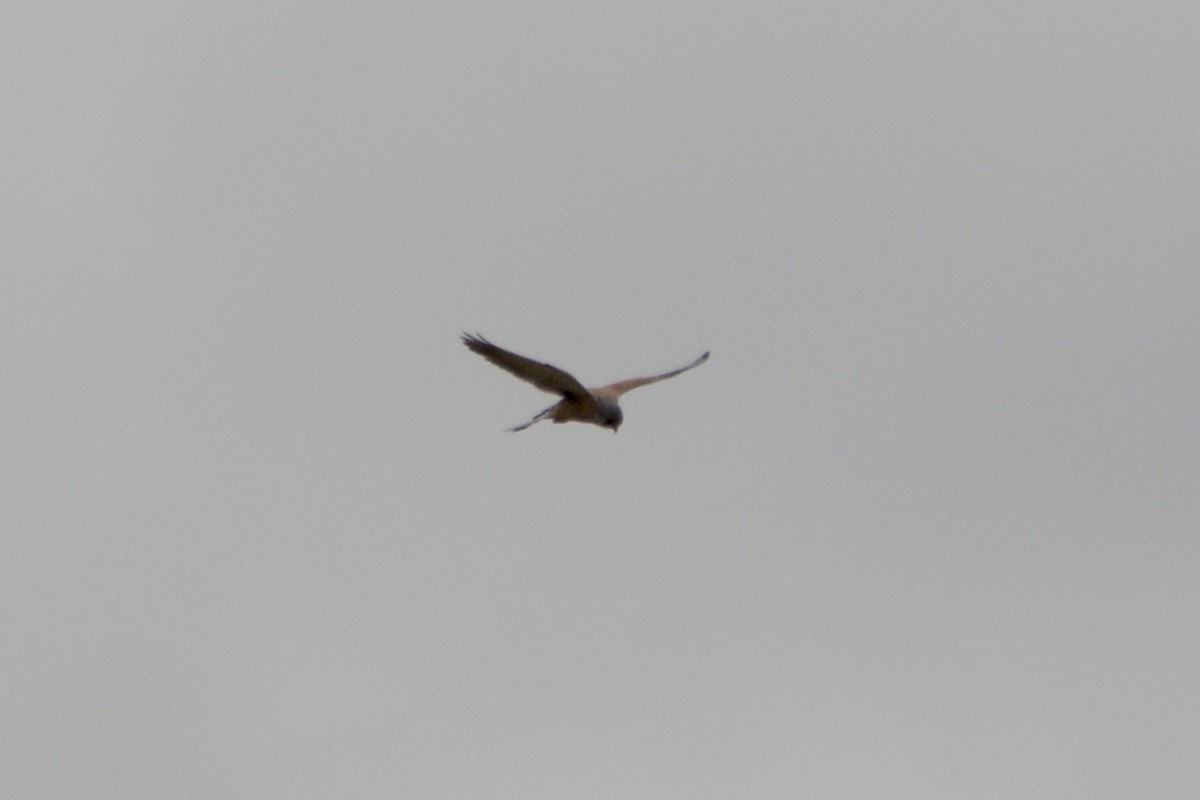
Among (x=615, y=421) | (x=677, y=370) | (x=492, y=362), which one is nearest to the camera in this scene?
(x=492, y=362)

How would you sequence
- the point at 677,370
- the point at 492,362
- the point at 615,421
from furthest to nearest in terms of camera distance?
the point at 677,370 < the point at 615,421 < the point at 492,362

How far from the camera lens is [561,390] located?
16250 mm

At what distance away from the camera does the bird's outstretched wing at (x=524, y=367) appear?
15.5 m

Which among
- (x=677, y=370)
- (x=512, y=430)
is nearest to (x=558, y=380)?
(x=512, y=430)

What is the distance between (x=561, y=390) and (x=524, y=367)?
0.68 meters

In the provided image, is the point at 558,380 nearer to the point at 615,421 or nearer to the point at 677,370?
the point at 615,421

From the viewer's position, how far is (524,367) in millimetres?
15664

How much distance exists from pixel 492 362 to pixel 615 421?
1549 millimetres

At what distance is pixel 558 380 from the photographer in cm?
1584

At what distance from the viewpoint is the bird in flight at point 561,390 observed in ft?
50.9

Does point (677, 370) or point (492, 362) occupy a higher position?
point (677, 370)

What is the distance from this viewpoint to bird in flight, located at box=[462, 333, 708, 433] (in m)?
15.5

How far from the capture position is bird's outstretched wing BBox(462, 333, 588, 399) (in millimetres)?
15461

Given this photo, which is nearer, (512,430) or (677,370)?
(512,430)
